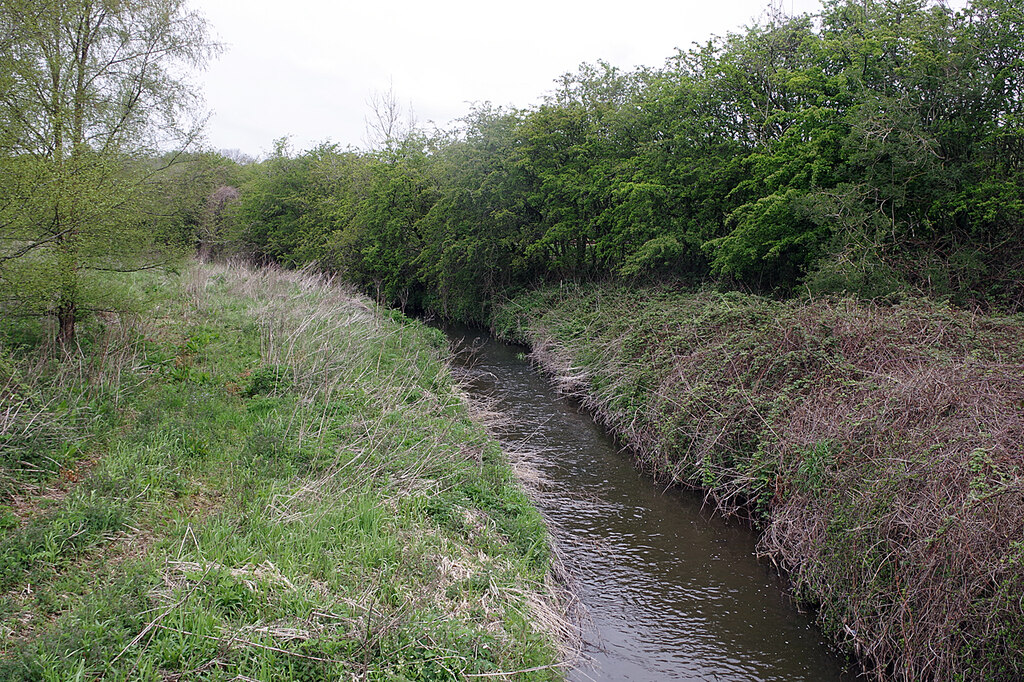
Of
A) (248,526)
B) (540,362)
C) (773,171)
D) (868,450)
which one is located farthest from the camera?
(540,362)

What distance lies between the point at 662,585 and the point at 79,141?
9.85 m

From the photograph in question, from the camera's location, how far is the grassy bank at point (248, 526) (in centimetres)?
405

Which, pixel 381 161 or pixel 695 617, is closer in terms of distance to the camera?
pixel 695 617

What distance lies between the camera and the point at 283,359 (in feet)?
33.6

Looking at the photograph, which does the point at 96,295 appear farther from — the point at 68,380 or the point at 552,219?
the point at 552,219

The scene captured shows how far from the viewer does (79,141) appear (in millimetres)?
8438

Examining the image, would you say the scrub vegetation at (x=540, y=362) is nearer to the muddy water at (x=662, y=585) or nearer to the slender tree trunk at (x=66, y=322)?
the slender tree trunk at (x=66, y=322)

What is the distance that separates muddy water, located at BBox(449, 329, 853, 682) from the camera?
5656 millimetres

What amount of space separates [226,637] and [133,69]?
906cm

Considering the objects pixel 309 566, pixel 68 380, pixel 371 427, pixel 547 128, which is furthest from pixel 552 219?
pixel 309 566

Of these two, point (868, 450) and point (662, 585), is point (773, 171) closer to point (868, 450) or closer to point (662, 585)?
point (868, 450)

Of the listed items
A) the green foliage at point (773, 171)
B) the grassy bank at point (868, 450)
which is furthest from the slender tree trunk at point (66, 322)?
the green foliage at point (773, 171)

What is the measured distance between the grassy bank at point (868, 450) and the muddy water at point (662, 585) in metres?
0.38

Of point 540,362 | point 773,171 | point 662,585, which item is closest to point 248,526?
point 662,585
